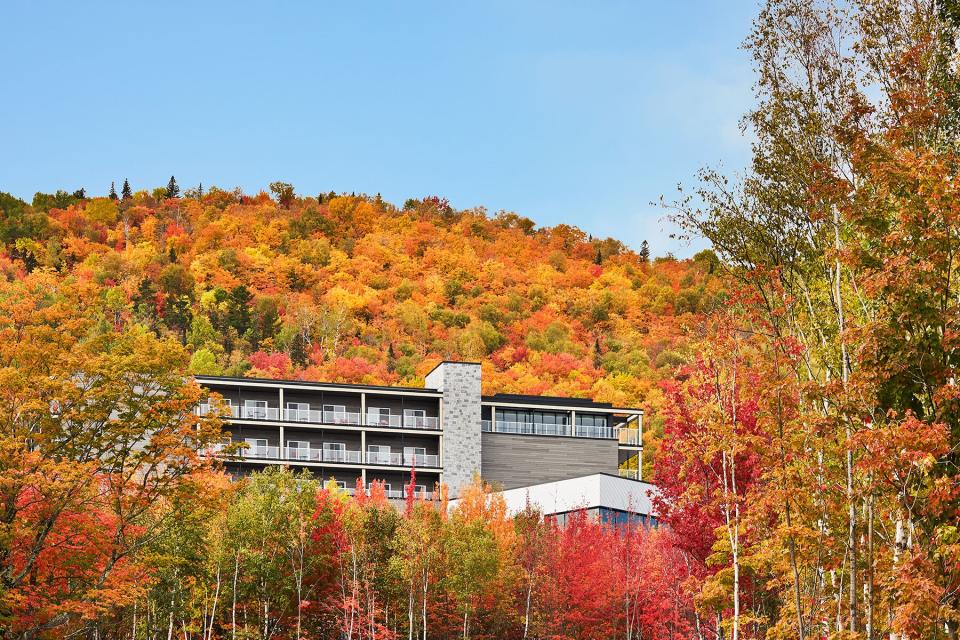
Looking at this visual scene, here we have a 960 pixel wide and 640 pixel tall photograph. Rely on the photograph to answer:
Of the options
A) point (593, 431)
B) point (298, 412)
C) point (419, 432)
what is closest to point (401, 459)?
point (419, 432)

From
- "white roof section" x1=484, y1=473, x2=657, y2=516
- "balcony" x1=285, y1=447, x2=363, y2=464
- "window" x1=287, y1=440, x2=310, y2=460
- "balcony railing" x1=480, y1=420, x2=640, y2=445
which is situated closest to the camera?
"white roof section" x1=484, y1=473, x2=657, y2=516

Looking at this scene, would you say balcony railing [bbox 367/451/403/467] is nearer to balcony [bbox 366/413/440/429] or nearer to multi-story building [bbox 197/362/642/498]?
multi-story building [bbox 197/362/642/498]

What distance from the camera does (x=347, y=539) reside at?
1923 inches

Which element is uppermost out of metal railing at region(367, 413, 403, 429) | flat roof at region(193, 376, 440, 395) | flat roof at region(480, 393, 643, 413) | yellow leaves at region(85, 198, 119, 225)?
yellow leaves at region(85, 198, 119, 225)

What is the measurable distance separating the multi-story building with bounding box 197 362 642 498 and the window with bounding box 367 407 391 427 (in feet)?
0.23

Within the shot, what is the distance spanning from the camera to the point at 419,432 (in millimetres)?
86375

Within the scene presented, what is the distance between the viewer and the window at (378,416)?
86.6 metres

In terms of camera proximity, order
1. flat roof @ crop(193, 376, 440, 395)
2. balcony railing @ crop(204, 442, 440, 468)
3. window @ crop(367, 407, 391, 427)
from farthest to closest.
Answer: window @ crop(367, 407, 391, 427) < balcony railing @ crop(204, 442, 440, 468) < flat roof @ crop(193, 376, 440, 395)

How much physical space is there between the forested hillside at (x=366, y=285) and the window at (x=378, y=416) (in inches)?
1073

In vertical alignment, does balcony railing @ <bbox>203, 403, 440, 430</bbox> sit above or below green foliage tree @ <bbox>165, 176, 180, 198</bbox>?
below

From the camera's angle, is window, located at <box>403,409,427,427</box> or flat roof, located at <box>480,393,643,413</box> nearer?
window, located at <box>403,409,427,427</box>

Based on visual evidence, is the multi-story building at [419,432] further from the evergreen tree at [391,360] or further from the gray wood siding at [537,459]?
the evergreen tree at [391,360]

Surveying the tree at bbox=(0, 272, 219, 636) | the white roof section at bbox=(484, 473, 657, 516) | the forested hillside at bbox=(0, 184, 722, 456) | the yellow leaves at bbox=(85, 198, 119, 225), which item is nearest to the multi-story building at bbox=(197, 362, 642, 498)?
the white roof section at bbox=(484, 473, 657, 516)

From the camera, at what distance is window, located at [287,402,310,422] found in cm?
8462
